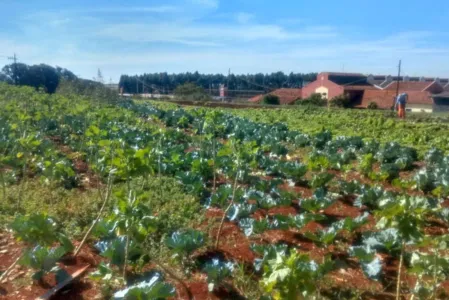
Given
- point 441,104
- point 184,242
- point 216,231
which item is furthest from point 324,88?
point 184,242

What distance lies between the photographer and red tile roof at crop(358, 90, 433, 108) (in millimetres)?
37806

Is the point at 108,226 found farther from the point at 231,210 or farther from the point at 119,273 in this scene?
the point at 231,210

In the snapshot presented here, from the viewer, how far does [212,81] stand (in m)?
72.4

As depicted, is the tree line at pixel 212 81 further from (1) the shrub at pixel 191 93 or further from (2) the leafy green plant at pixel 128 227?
(2) the leafy green plant at pixel 128 227

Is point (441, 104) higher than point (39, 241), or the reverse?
point (39, 241)

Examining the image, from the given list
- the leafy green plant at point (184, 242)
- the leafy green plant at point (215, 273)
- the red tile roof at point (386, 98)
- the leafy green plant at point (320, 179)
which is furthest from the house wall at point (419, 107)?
the leafy green plant at point (215, 273)

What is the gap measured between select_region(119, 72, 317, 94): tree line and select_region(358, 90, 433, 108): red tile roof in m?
26.6

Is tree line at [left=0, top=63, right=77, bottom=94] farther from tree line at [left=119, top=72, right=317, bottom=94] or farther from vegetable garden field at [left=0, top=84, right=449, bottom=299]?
→ vegetable garden field at [left=0, top=84, right=449, bottom=299]

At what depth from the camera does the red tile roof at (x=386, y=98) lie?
124 feet

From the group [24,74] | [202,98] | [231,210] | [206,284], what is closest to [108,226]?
[206,284]

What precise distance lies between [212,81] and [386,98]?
36.9m

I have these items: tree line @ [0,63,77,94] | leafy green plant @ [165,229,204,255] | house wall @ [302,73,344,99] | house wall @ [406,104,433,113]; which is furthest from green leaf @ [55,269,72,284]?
house wall @ [302,73,344,99]

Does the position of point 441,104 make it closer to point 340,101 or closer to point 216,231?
point 340,101

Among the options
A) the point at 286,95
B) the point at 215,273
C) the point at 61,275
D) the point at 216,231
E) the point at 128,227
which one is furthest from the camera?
the point at 286,95
